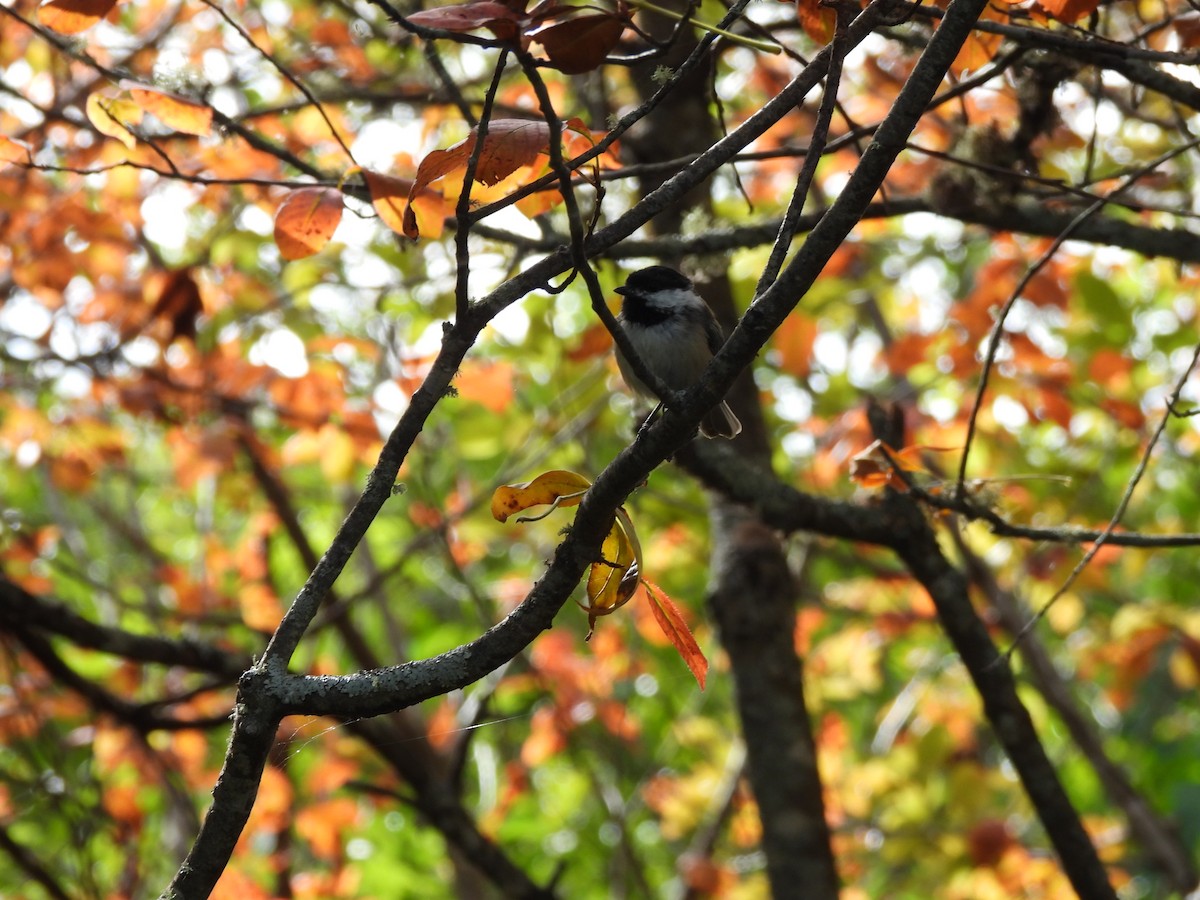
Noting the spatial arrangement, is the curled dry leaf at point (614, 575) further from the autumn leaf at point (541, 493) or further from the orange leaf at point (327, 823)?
the orange leaf at point (327, 823)

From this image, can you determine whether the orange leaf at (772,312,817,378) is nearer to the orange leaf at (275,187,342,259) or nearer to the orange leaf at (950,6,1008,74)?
the orange leaf at (950,6,1008,74)

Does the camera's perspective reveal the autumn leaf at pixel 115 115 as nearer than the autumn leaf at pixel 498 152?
No

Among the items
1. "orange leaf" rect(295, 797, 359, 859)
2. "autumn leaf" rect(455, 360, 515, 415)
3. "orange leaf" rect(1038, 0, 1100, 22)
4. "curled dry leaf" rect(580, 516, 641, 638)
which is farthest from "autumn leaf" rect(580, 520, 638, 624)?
"orange leaf" rect(295, 797, 359, 859)

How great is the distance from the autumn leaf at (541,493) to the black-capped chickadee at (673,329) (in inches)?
47.6

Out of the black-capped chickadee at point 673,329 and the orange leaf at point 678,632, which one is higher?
the black-capped chickadee at point 673,329

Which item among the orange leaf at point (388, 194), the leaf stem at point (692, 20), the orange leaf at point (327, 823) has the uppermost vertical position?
the orange leaf at point (327, 823)

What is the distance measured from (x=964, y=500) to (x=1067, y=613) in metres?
4.58

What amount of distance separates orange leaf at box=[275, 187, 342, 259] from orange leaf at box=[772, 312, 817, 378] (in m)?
2.49

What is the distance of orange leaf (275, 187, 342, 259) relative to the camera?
80.0 inches

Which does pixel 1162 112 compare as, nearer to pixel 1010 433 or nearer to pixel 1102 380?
pixel 1102 380

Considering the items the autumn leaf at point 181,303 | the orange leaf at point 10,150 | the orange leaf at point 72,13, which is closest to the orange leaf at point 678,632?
the orange leaf at point 72,13

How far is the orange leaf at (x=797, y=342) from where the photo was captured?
4.26m

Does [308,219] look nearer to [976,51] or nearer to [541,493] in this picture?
[541,493]

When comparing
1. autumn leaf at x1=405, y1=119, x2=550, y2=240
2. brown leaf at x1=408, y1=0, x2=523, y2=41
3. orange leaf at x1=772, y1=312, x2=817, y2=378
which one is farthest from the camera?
orange leaf at x1=772, y1=312, x2=817, y2=378
